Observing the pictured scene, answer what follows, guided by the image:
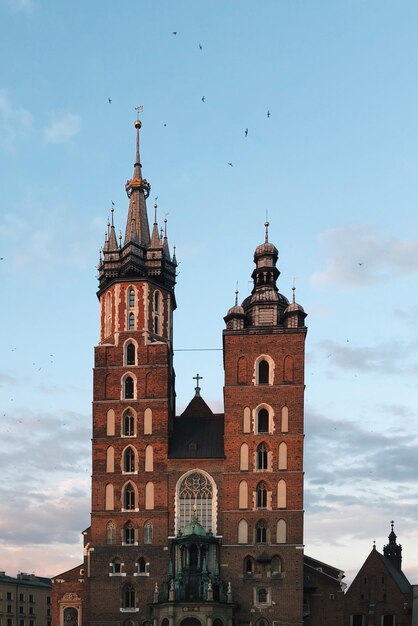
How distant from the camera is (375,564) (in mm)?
79875

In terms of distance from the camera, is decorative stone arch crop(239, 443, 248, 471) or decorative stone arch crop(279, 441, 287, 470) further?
decorative stone arch crop(239, 443, 248, 471)

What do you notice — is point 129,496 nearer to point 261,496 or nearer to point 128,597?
point 128,597

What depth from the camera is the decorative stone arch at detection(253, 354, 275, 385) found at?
70375mm

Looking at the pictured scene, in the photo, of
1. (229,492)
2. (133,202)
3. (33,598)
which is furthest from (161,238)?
(33,598)

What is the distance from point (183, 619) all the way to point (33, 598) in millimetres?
61465

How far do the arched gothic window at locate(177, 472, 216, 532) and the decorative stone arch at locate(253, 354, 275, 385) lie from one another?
8.18 metres

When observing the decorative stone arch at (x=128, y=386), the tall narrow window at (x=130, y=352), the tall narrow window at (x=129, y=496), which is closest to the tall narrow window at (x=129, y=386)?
the decorative stone arch at (x=128, y=386)

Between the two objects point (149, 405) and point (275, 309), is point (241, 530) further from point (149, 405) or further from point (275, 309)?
point (275, 309)

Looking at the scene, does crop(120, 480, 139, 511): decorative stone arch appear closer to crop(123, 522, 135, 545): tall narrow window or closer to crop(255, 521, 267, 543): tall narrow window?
crop(123, 522, 135, 545): tall narrow window

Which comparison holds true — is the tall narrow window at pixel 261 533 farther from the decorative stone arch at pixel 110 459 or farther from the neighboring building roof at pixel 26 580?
the neighboring building roof at pixel 26 580

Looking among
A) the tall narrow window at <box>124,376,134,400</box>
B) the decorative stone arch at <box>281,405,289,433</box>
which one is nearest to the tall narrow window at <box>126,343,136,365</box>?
the tall narrow window at <box>124,376,134,400</box>

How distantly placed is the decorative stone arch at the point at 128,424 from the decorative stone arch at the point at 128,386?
0.96 m

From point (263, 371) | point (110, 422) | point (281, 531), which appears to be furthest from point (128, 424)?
point (281, 531)

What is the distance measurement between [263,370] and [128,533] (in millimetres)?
15653
